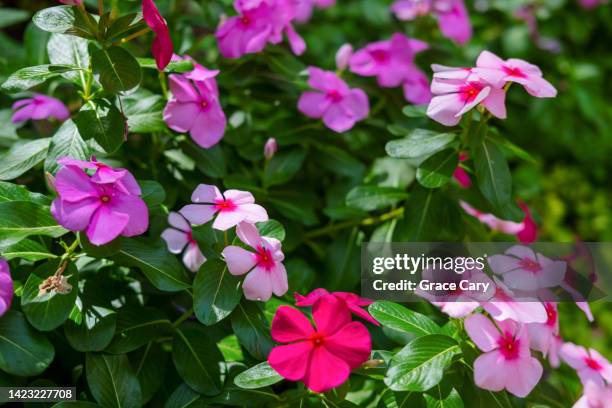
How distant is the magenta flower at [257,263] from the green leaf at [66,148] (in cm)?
28

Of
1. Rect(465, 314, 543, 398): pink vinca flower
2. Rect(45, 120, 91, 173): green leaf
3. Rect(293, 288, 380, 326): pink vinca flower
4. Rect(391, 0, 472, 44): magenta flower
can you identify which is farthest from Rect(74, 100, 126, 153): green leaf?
Rect(391, 0, 472, 44): magenta flower

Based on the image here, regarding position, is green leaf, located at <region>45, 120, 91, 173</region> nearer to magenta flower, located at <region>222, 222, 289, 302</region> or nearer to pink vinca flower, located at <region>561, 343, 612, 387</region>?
magenta flower, located at <region>222, 222, 289, 302</region>

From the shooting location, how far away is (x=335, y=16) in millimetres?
2096

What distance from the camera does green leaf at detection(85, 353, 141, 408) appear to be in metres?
0.91

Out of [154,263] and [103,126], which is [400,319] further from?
[103,126]

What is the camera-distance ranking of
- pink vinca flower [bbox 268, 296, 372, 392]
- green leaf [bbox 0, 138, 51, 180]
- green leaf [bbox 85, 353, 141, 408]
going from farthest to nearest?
green leaf [bbox 0, 138, 51, 180] → green leaf [bbox 85, 353, 141, 408] → pink vinca flower [bbox 268, 296, 372, 392]

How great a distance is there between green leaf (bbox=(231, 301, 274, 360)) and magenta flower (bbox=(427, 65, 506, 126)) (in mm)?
402

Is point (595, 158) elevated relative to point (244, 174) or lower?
lower

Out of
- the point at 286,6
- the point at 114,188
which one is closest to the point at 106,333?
the point at 114,188

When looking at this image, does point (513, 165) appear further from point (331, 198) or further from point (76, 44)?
point (76, 44)

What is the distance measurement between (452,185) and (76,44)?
0.75m

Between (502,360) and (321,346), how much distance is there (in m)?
0.25

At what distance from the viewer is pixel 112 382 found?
36.2 inches

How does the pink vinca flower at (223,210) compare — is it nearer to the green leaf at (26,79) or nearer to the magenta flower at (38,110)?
the green leaf at (26,79)
